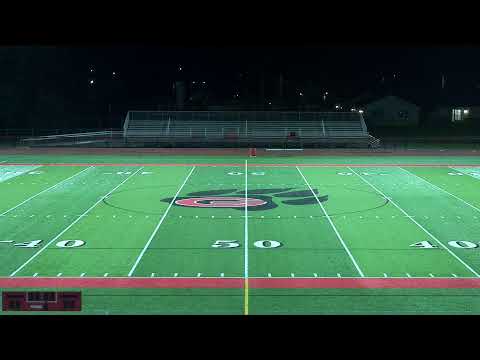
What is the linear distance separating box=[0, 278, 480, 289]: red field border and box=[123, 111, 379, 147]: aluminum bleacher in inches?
1141

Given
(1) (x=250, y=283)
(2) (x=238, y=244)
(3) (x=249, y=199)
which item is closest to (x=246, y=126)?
(3) (x=249, y=199)

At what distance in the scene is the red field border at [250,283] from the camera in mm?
9617

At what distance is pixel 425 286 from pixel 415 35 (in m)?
7.30

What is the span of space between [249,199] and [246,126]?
24287 mm

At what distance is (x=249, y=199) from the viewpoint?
18.0 meters

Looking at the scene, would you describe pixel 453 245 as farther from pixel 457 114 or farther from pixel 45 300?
pixel 457 114

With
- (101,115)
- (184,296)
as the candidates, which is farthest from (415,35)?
(101,115)

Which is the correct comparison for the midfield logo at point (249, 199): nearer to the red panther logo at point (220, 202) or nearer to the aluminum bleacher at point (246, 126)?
the red panther logo at point (220, 202)

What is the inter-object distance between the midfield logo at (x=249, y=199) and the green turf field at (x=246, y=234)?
2.0 inches

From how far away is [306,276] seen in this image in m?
10.3

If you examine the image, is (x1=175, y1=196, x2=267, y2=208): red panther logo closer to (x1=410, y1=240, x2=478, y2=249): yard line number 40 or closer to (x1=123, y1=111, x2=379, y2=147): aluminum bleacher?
(x1=410, y1=240, x2=478, y2=249): yard line number 40

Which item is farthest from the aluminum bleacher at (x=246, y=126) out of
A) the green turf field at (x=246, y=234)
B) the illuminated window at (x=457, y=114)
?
the illuminated window at (x=457, y=114)

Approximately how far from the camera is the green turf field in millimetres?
9062

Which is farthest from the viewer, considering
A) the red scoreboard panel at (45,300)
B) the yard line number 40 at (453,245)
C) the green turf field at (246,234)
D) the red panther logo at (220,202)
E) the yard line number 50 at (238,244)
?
the red panther logo at (220,202)
